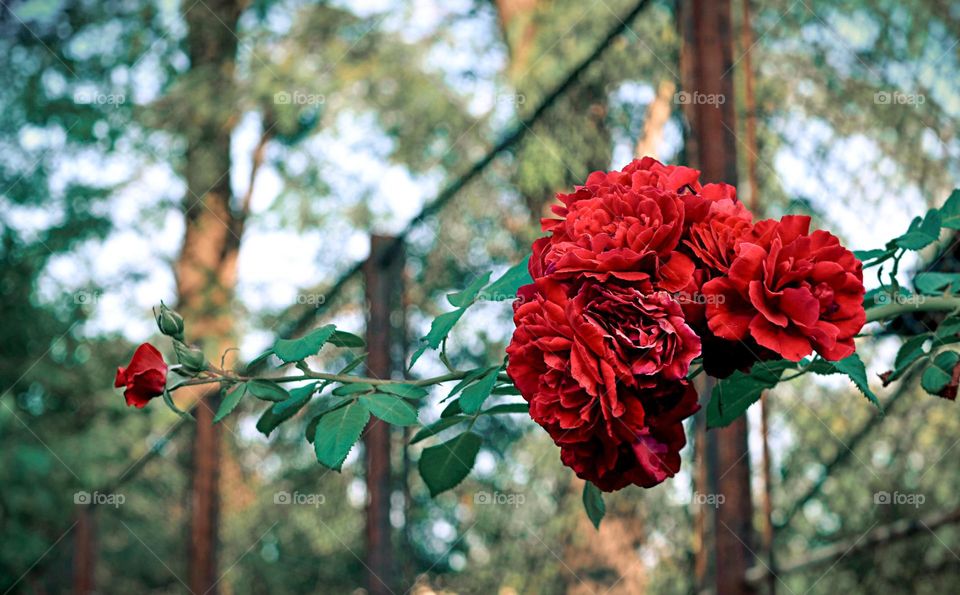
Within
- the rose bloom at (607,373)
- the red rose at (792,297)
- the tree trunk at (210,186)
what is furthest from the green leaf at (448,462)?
the tree trunk at (210,186)

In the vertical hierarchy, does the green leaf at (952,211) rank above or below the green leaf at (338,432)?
above

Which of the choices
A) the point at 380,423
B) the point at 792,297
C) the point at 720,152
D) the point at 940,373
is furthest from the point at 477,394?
the point at 380,423

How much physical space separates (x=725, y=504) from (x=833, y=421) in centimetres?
44

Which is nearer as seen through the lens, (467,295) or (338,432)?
(338,432)

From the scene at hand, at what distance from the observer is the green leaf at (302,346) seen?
90 centimetres

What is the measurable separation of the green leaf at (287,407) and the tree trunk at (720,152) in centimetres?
94

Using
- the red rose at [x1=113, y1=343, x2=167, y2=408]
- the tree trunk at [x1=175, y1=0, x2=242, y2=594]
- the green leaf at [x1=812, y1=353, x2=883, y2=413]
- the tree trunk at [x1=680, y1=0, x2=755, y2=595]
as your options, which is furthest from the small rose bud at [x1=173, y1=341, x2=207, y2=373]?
the tree trunk at [x1=175, y1=0, x2=242, y2=594]

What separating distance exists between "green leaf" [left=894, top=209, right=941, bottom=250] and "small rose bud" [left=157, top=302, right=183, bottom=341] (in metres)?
0.70

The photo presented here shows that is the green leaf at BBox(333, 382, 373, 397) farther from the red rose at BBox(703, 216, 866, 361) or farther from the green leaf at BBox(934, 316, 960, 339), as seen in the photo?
the green leaf at BBox(934, 316, 960, 339)

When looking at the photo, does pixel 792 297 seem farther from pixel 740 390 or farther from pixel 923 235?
pixel 923 235

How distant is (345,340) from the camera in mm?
1029

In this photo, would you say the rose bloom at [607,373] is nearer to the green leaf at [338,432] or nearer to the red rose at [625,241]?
the red rose at [625,241]

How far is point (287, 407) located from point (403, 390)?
11 centimetres

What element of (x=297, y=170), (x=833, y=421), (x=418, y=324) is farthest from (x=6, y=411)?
(x=833, y=421)
